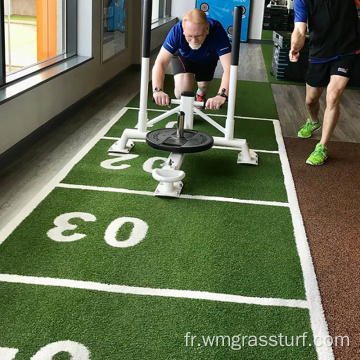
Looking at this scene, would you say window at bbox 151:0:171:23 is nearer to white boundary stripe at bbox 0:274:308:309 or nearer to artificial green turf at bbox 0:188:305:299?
artificial green turf at bbox 0:188:305:299

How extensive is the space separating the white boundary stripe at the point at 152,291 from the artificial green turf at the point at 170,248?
1.3 inches

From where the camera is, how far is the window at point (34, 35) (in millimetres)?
3809

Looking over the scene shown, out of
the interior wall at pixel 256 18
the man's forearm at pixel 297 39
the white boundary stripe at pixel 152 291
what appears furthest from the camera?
the interior wall at pixel 256 18

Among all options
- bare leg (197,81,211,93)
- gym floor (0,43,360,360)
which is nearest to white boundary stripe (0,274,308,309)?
gym floor (0,43,360,360)

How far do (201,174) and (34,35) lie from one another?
2.01 metres

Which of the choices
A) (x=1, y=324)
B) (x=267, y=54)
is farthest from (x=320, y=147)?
(x=267, y=54)

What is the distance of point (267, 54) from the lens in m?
9.90

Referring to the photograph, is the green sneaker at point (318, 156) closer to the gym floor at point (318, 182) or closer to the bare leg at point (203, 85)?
the gym floor at point (318, 182)

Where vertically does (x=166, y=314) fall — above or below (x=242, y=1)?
below

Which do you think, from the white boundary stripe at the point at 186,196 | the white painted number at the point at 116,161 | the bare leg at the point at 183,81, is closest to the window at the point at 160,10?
the bare leg at the point at 183,81

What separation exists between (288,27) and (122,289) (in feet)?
33.7

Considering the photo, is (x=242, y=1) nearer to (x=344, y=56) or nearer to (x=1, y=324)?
(x=344, y=56)

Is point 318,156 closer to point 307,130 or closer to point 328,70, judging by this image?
point 328,70

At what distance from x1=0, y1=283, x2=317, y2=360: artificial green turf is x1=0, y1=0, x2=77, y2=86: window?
2.09m
